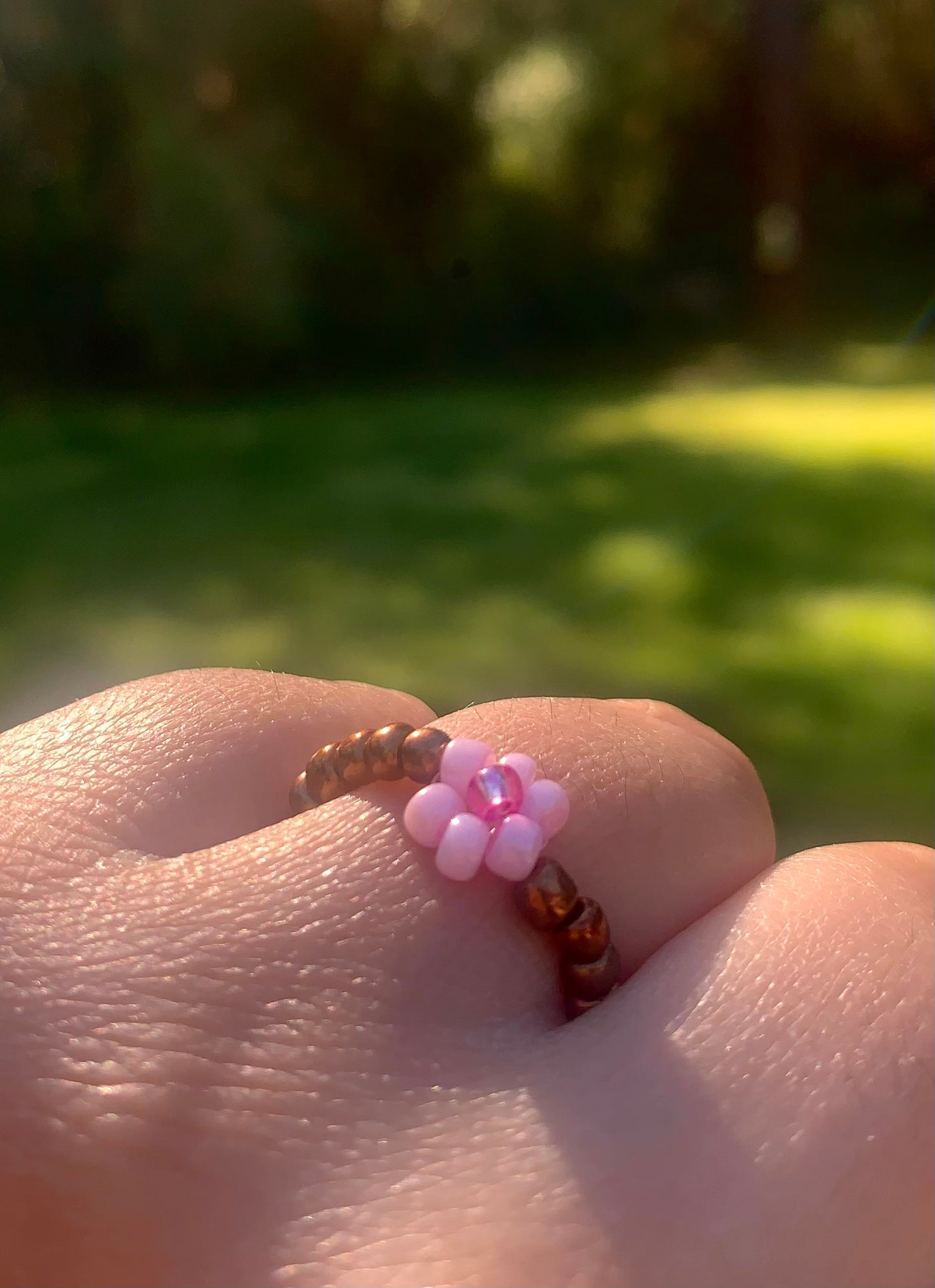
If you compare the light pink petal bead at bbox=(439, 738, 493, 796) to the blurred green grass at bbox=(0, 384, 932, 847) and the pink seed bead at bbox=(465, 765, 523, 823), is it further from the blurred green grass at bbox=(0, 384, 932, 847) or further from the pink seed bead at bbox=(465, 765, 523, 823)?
the blurred green grass at bbox=(0, 384, 932, 847)

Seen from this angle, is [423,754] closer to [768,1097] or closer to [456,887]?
[456,887]

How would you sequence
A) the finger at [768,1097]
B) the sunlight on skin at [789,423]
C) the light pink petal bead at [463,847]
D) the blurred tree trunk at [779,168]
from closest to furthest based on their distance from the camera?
the finger at [768,1097]
the light pink petal bead at [463,847]
the sunlight on skin at [789,423]
the blurred tree trunk at [779,168]

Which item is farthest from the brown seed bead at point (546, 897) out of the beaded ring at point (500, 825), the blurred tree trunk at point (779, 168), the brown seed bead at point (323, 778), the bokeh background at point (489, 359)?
the blurred tree trunk at point (779, 168)

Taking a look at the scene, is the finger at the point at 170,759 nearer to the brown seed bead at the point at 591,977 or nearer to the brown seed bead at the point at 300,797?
the brown seed bead at the point at 300,797

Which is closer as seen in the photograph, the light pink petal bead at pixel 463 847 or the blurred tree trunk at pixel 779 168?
the light pink petal bead at pixel 463 847

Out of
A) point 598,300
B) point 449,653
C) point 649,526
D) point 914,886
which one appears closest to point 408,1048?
point 914,886

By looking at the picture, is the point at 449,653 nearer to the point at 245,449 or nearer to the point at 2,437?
the point at 245,449
